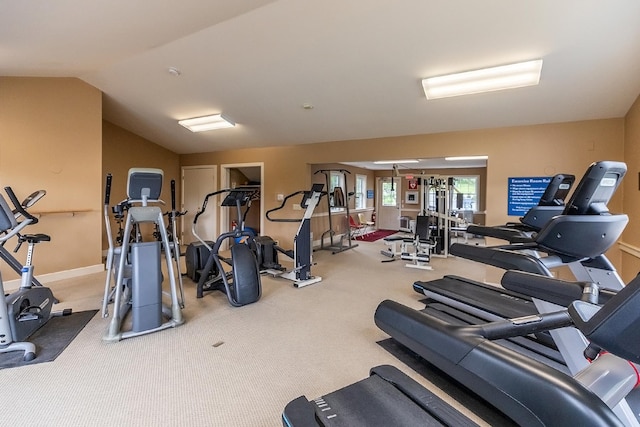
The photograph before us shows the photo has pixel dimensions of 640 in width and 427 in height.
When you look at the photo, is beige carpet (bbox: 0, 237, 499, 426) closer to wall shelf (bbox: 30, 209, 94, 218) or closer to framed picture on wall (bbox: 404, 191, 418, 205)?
wall shelf (bbox: 30, 209, 94, 218)

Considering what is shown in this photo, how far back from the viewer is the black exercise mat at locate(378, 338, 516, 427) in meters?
1.72

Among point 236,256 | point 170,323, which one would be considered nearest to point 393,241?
point 236,256

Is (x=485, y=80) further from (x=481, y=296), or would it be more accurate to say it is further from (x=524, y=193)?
(x=481, y=296)

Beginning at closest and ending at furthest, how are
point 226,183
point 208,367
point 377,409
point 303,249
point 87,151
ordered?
point 377,409
point 208,367
point 303,249
point 87,151
point 226,183

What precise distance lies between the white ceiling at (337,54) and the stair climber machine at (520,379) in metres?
2.29

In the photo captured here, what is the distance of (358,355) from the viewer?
237cm

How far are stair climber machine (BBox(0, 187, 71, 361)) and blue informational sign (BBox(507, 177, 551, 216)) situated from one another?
530 cm

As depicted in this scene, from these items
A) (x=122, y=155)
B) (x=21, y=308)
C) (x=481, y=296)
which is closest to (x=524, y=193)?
(x=481, y=296)

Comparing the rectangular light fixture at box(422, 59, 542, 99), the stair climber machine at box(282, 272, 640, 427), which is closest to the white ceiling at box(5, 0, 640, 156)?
the rectangular light fixture at box(422, 59, 542, 99)

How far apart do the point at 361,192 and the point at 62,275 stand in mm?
7426

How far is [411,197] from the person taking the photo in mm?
10273

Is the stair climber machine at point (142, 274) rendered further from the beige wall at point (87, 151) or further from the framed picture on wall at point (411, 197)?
the framed picture on wall at point (411, 197)

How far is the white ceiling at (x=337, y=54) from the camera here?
238 cm

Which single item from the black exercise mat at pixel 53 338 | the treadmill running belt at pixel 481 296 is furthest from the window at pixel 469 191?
the black exercise mat at pixel 53 338
